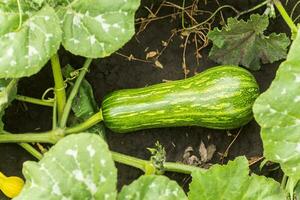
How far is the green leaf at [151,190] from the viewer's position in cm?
240

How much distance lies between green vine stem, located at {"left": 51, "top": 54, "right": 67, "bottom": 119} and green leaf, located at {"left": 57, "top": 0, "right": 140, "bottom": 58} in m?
0.18

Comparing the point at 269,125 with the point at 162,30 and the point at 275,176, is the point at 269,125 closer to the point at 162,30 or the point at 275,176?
the point at 275,176

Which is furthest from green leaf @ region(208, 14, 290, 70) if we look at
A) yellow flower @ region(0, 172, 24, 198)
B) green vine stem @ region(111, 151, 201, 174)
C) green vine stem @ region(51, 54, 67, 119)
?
yellow flower @ region(0, 172, 24, 198)

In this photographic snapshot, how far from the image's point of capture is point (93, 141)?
2.41m

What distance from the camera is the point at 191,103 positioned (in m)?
2.94

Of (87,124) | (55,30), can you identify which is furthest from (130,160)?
(55,30)

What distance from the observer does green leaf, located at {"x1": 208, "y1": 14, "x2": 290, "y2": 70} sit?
2.97 metres

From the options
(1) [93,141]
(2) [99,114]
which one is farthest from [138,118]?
(1) [93,141]

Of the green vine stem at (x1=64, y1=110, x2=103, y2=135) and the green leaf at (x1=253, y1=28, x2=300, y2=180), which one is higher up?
the green leaf at (x1=253, y1=28, x2=300, y2=180)

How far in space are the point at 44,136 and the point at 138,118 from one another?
1.19 ft

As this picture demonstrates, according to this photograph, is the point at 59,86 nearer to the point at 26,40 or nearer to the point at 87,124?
the point at 87,124

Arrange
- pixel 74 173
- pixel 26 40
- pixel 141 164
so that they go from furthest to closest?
pixel 141 164
pixel 26 40
pixel 74 173

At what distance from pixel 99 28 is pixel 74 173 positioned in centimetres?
50

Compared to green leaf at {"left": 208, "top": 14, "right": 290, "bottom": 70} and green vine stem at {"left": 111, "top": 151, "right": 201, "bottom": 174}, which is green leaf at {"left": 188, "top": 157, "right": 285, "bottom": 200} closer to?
green vine stem at {"left": 111, "top": 151, "right": 201, "bottom": 174}
